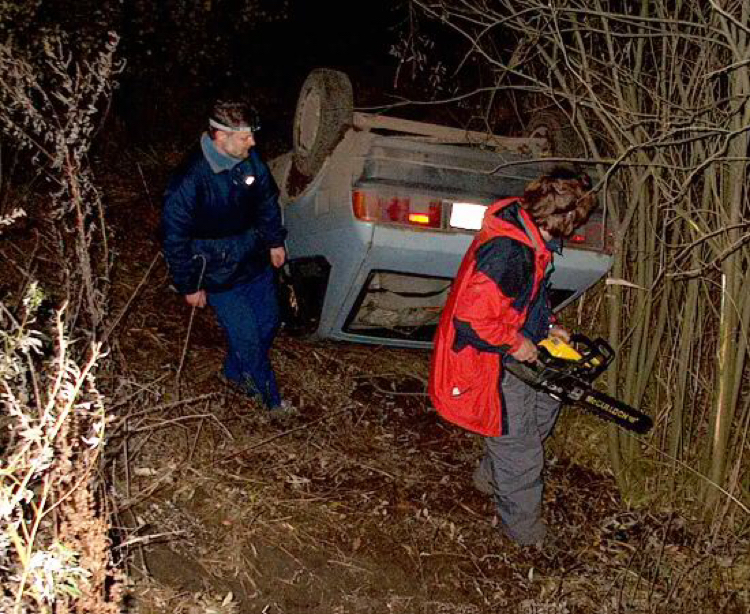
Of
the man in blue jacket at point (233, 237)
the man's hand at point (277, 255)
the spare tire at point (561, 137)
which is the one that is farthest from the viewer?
the spare tire at point (561, 137)

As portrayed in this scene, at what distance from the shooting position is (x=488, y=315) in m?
3.03

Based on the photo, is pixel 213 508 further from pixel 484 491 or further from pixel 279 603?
pixel 484 491

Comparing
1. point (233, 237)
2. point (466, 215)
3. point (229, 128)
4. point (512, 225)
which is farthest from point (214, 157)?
point (512, 225)

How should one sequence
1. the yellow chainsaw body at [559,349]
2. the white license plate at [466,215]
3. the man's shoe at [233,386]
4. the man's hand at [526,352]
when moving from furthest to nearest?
the man's shoe at [233,386] < the white license plate at [466,215] < the yellow chainsaw body at [559,349] < the man's hand at [526,352]

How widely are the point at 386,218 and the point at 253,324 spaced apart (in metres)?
0.93

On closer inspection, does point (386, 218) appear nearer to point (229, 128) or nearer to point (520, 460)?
point (229, 128)

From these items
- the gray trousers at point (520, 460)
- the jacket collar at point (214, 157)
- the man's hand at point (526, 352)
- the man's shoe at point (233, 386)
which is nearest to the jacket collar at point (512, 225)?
the man's hand at point (526, 352)

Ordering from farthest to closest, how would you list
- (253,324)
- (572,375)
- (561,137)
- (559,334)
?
(561,137), (253,324), (559,334), (572,375)

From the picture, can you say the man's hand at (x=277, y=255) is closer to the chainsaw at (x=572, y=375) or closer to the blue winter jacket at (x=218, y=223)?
the blue winter jacket at (x=218, y=223)

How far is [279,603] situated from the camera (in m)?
3.08

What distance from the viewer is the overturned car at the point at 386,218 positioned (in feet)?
11.7

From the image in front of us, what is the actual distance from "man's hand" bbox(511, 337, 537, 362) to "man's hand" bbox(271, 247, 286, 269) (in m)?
1.42

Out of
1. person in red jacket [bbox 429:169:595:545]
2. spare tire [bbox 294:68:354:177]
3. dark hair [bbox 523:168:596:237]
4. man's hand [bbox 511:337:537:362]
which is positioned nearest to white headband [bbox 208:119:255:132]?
spare tire [bbox 294:68:354:177]

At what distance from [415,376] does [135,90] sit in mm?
4621
